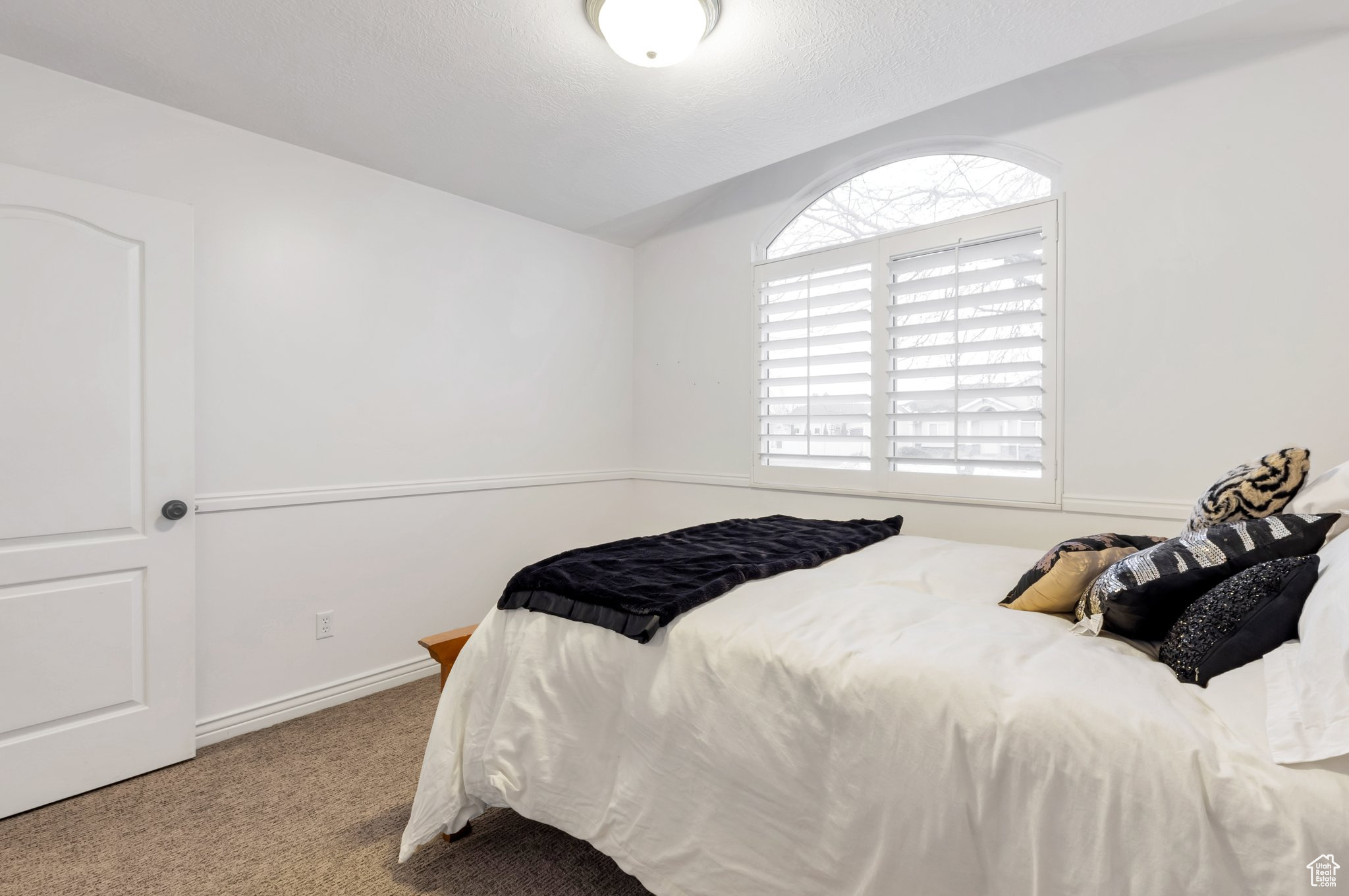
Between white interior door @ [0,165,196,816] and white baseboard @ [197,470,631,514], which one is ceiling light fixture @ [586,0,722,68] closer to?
white interior door @ [0,165,196,816]

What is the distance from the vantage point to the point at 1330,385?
2018mm

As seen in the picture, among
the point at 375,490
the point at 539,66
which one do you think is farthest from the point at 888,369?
the point at 375,490

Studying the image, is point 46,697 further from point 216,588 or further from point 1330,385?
point 1330,385

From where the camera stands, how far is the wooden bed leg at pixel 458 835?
1.81 metres

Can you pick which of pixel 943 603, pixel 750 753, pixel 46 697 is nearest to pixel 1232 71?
pixel 943 603

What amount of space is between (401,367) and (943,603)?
2548 mm

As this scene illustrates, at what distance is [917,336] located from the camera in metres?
2.87

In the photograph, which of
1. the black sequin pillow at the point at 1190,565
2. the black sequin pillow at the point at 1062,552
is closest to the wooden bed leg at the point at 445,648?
Result: the black sequin pillow at the point at 1062,552

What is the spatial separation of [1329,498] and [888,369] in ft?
5.83

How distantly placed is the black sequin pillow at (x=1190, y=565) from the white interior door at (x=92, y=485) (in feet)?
9.38

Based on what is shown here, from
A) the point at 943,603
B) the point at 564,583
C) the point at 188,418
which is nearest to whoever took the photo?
the point at 943,603

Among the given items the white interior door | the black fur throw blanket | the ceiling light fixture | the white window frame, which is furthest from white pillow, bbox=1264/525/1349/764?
the white interior door

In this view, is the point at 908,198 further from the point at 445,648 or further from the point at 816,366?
the point at 445,648

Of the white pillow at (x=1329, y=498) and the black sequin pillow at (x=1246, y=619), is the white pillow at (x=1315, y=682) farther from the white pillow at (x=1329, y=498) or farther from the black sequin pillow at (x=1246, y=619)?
the white pillow at (x=1329, y=498)
